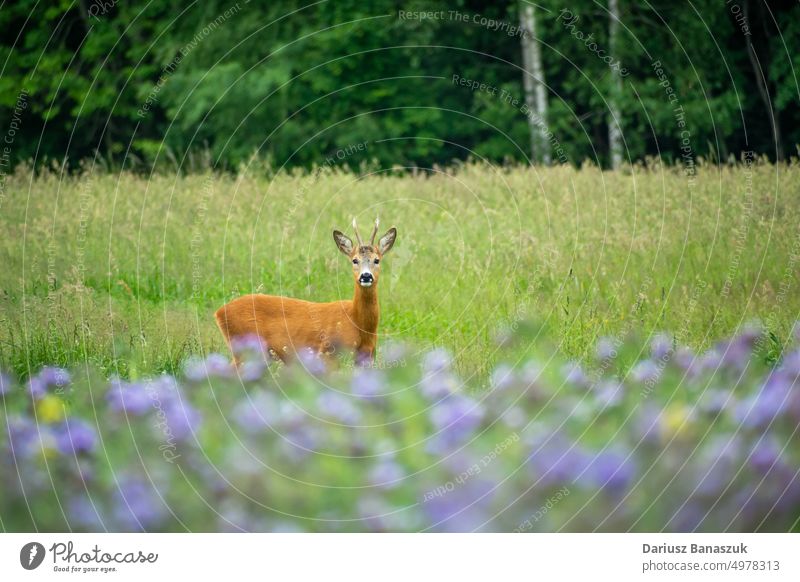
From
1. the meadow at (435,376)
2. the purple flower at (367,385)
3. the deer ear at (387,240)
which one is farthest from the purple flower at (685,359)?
the deer ear at (387,240)

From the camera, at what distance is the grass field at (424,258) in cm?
588

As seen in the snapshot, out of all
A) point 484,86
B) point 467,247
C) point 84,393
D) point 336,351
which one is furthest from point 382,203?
point 484,86

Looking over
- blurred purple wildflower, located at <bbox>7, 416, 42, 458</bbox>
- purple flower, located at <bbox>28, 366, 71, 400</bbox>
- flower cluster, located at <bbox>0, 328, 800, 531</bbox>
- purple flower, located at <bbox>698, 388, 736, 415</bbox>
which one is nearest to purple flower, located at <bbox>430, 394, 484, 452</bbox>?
flower cluster, located at <bbox>0, 328, 800, 531</bbox>

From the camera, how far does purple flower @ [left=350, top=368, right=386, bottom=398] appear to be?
13.8 ft

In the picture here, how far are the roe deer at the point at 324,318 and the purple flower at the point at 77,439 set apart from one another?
7.08 feet

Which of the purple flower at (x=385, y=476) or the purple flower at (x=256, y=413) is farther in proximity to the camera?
the purple flower at (x=256, y=413)

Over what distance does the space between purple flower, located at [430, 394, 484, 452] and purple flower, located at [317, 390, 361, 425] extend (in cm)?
29

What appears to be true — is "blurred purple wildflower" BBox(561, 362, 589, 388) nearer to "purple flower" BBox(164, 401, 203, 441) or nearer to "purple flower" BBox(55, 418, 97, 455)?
"purple flower" BBox(164, 401, 203, 441)

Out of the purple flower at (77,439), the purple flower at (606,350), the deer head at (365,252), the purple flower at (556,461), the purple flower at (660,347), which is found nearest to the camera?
the purple flower at (556,461)

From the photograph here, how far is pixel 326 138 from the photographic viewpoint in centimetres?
1780

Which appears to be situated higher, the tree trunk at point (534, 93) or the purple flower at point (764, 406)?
the tree trunk at point (534, 93)

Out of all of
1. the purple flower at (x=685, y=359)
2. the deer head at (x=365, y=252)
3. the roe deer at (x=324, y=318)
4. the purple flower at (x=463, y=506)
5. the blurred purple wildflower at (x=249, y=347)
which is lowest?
the purple flower at (x=463, y=506)

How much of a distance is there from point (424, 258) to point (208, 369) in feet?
12.3

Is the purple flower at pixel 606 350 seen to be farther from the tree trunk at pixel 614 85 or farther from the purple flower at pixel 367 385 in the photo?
the tree trunk at pixel 614 85
